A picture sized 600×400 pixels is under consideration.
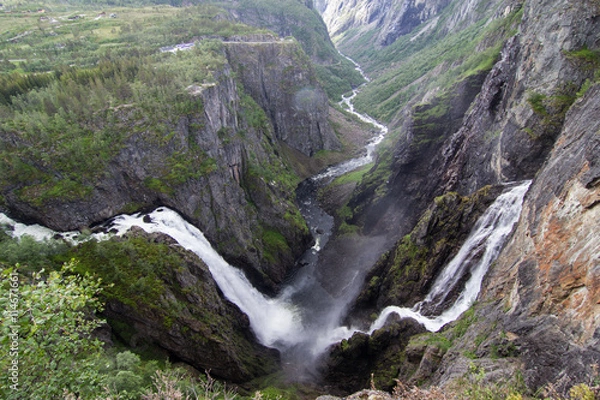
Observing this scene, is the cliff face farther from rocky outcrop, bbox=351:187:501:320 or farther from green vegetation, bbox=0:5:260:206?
rocky outcrop, bbox=351:187:501:320

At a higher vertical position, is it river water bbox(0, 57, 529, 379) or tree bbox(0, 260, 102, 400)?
tree bbox(0, 260, 102, 400)

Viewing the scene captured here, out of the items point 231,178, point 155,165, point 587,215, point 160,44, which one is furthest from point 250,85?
point 587,215

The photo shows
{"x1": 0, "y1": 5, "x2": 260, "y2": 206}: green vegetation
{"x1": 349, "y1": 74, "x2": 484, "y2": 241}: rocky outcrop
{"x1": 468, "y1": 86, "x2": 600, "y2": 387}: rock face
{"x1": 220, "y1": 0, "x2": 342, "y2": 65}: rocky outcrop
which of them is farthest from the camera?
{"x1": 220, "y1": 0, "x2": 342, "y2": 65}: rocky outcrop

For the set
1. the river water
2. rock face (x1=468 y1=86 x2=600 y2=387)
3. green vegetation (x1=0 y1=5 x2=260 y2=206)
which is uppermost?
rock face (x1=468 y1=86 x2=600 y2=387)

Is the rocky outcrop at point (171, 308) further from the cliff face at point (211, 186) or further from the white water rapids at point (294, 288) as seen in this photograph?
the cliff face at point (211, 186)

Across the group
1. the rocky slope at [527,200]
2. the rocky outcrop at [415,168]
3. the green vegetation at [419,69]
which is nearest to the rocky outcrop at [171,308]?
the rocky slope at [527,200]

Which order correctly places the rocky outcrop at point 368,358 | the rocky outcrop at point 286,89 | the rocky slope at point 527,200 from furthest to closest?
1. the rocky outcrop at point 286,89
2. the rocky outcrop at point 368,358
3. the rocky slope at point 527,200

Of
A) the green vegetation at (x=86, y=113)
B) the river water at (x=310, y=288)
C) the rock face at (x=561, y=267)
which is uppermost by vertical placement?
the rock face at (x=561, y=267)

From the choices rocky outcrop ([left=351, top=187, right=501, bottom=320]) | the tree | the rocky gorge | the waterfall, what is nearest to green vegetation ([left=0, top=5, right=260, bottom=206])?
the rocky gorge
